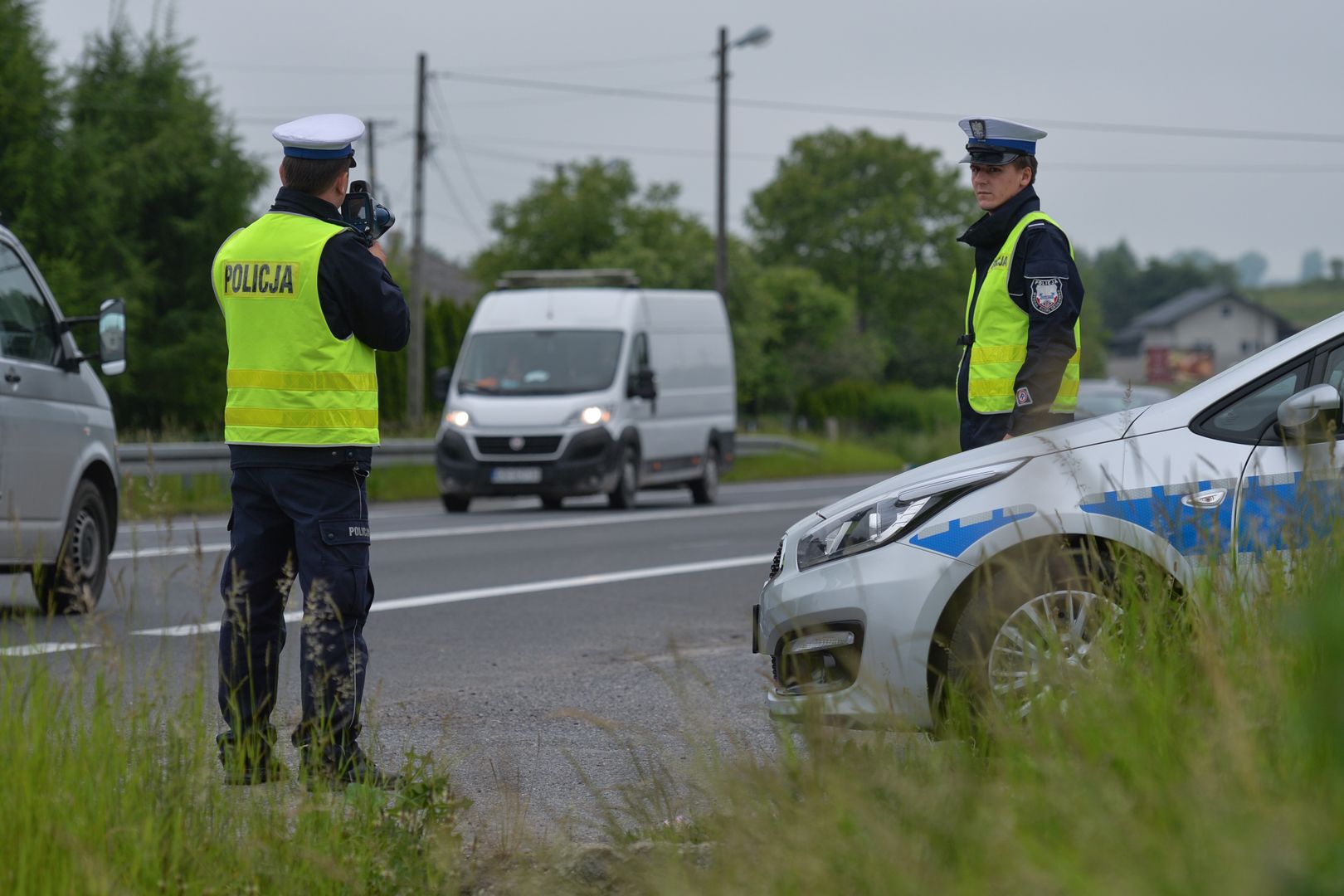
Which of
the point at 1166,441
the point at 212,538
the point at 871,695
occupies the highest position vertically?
the point at 1166,441

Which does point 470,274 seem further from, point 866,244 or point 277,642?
point 277,642

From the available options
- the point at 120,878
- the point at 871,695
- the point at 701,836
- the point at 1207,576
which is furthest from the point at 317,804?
the point at 1207,576

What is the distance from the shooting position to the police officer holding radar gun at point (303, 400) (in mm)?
4840

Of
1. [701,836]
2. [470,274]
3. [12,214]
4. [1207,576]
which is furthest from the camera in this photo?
[470,274]

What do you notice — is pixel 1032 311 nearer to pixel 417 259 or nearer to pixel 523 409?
pixel 523 409

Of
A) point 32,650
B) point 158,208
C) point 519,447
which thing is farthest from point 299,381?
point 158,208

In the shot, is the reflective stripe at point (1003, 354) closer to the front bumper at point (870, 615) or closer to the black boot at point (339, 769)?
the front bumper at point (870, 615)

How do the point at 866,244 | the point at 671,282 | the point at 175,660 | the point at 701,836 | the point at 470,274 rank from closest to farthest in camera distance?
the point at 701,836 → the point at 175,660 → the point at 671,282 → the point at 470,274 → the point at 866,244

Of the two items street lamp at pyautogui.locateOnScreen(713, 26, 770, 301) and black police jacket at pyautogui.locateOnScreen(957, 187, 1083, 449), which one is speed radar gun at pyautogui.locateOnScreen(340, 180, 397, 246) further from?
street lamp at pyautogui.locateOnScreen(713, 26, 770, 301)

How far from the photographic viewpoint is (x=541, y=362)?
61.5 ft

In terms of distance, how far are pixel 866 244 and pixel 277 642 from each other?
77.0m

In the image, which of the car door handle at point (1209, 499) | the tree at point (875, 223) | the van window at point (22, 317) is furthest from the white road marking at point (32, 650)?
the tree at point (875, 223)

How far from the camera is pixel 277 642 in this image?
16.5 feet

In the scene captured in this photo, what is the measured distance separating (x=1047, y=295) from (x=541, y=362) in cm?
1285
